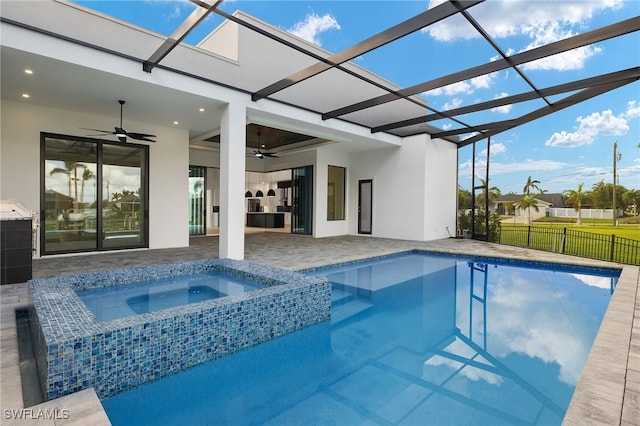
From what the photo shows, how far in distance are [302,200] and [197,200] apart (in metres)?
3.72

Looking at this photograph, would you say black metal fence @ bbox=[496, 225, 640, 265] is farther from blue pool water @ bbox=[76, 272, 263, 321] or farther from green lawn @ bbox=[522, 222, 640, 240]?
blue pool water @ bbox=[76, 272, 263, 321]

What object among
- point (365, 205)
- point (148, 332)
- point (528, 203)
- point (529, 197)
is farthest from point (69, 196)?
point (529, 197)

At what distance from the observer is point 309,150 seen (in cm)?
1141

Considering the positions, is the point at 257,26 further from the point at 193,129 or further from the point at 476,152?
the point at 476,152

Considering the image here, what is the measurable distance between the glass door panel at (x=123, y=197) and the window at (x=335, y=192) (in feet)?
20.1

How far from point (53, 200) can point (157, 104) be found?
9.89 ft

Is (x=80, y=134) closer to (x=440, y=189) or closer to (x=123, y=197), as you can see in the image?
(x=123, y=197)

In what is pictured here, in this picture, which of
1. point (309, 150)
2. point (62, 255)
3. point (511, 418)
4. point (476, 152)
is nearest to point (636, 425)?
point (511, 418)

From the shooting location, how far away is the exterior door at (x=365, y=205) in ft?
38.3

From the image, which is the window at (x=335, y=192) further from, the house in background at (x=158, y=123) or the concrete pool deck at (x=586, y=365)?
the concrete pool deck at (x=586, y=365)

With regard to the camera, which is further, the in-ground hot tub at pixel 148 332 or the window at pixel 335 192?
the window at pixel 335 192

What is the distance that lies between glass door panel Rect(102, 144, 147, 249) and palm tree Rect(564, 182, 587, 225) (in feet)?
38.2

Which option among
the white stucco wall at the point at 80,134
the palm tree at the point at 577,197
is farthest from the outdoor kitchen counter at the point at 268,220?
the palm tree at the point at 577,197

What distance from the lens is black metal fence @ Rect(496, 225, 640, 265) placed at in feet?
22.4
